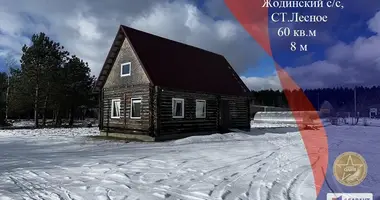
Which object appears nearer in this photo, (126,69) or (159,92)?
(159,92)

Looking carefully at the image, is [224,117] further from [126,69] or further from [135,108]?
[126,69]

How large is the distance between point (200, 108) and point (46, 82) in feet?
58.0

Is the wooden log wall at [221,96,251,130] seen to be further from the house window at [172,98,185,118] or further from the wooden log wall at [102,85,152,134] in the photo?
the wooden log wall at [102,85,152,134]

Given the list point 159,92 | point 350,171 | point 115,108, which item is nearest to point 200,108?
point 159,92

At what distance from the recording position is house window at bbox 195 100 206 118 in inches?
740

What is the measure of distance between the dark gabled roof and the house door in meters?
0.85

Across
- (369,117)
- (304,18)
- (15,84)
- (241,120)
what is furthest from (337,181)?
(369,117)

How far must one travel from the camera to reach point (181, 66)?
1930 cm

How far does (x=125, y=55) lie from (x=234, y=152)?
400 inches

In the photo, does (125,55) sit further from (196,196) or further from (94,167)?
(196,196)

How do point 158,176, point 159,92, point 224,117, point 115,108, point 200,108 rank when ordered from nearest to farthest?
point 158,176
point 159,92
point 200,108
point 115,108
point 224,117

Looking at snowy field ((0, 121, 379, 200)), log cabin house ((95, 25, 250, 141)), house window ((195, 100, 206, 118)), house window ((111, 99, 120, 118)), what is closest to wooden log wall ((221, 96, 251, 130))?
log cabin house ((95, 25, 250, 141))

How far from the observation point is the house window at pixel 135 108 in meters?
17.5

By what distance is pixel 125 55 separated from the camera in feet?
60.2
